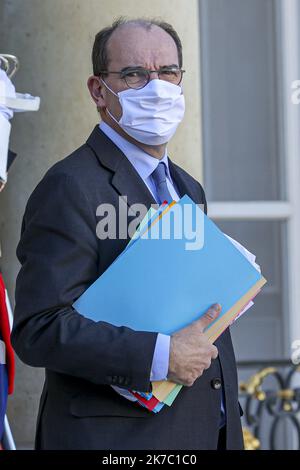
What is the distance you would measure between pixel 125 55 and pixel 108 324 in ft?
2.55

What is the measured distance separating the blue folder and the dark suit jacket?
49 millimetres

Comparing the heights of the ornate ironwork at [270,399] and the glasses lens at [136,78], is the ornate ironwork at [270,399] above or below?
→ below

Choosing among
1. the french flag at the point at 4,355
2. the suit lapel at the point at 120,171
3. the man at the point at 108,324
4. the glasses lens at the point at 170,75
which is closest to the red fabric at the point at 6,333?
the french flag at the point at 4,355

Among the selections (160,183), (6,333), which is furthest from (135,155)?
(6,333)

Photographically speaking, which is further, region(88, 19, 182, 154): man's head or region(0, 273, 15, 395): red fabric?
region(0, 273, 15, 395): red fabric

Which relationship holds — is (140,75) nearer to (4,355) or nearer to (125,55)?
(125,55)

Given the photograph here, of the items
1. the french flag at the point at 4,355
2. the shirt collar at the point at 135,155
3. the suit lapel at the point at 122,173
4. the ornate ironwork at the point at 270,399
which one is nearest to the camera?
the suit lapel at the point at 122,173

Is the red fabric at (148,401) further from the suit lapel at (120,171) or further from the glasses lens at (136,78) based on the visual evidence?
the glasses lens at (136,78)

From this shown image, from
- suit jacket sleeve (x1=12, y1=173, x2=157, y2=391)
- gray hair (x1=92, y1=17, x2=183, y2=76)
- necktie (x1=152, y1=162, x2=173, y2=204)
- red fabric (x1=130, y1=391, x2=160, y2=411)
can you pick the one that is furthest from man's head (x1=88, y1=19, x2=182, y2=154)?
red fabric (x1=130, y1=391, x2=160, y2=411)

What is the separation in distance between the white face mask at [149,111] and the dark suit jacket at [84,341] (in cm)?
11

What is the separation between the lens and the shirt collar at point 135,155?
276cm

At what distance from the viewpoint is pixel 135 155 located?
2.78 meters

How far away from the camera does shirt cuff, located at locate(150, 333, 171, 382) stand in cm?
245

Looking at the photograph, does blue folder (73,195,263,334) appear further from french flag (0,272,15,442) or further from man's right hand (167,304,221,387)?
french flag (0,272,15,442)
